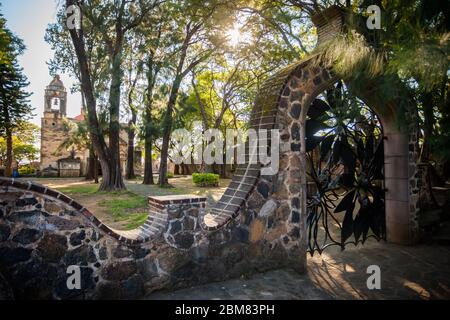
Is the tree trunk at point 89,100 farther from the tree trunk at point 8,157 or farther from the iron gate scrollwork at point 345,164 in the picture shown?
the tree trunk at point 8,157

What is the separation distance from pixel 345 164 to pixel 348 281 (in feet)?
7.74

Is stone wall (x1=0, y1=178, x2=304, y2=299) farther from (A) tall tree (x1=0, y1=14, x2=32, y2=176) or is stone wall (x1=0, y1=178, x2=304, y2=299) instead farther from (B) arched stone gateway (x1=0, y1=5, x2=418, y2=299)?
(A) tall tree (x1=0, y1=14, x2=32, y2=176)

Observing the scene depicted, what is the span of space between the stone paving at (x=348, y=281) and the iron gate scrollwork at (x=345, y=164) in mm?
432

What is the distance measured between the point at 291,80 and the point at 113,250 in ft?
11.8

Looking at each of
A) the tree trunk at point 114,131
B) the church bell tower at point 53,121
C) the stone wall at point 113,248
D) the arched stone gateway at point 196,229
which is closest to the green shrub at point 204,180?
the tree trunk at point 114,131

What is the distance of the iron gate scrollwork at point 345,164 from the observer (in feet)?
17.6

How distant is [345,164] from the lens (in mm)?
5887

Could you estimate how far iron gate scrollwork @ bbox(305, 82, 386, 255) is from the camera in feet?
17.6

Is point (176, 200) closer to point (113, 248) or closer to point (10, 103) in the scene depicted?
point (113, 248)

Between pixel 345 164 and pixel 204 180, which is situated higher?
pixel 345 164

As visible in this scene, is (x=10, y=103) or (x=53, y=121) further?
(x=53, y=121)

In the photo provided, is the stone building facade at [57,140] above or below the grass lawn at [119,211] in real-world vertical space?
above
